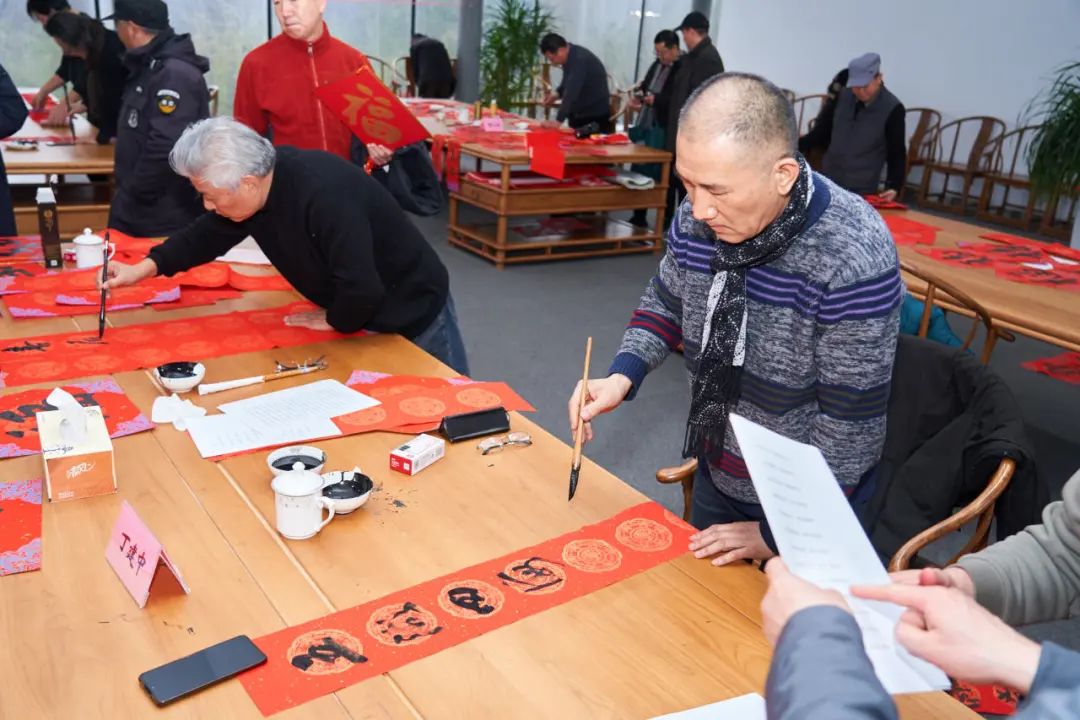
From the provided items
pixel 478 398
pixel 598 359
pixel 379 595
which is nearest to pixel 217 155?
pixel 478 398

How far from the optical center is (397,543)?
4.88ft

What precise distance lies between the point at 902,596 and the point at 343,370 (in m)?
1.48

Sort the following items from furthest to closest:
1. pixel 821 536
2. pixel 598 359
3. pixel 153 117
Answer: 1. pixel 598 359
2. pixel 153 117
3. pixel 821 536

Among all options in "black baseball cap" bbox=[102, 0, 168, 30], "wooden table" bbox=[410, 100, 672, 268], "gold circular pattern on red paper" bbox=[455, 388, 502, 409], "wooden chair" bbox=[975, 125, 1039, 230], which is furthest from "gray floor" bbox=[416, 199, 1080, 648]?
"wooden chair" bbox=[975, 125, 1039, 230]

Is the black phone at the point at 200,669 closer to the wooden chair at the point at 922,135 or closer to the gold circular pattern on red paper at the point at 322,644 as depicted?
the gold circular pattern on red paper at the point at 322,644

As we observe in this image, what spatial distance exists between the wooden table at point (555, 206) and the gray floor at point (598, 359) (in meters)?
0.12

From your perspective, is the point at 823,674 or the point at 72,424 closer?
the point at 823,674

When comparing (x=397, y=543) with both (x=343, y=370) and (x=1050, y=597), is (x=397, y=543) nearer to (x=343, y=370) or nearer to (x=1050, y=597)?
(x=343, y=370)

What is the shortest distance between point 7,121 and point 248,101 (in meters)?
1.09

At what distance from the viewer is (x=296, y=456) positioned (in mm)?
1681

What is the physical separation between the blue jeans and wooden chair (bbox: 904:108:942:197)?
21.5 feet

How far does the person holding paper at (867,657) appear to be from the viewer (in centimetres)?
79

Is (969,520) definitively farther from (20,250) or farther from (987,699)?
(20,250)

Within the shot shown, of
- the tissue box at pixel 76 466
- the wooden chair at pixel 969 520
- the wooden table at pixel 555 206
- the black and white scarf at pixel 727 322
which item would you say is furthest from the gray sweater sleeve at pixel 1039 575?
the wooden table at pixel 555 206
